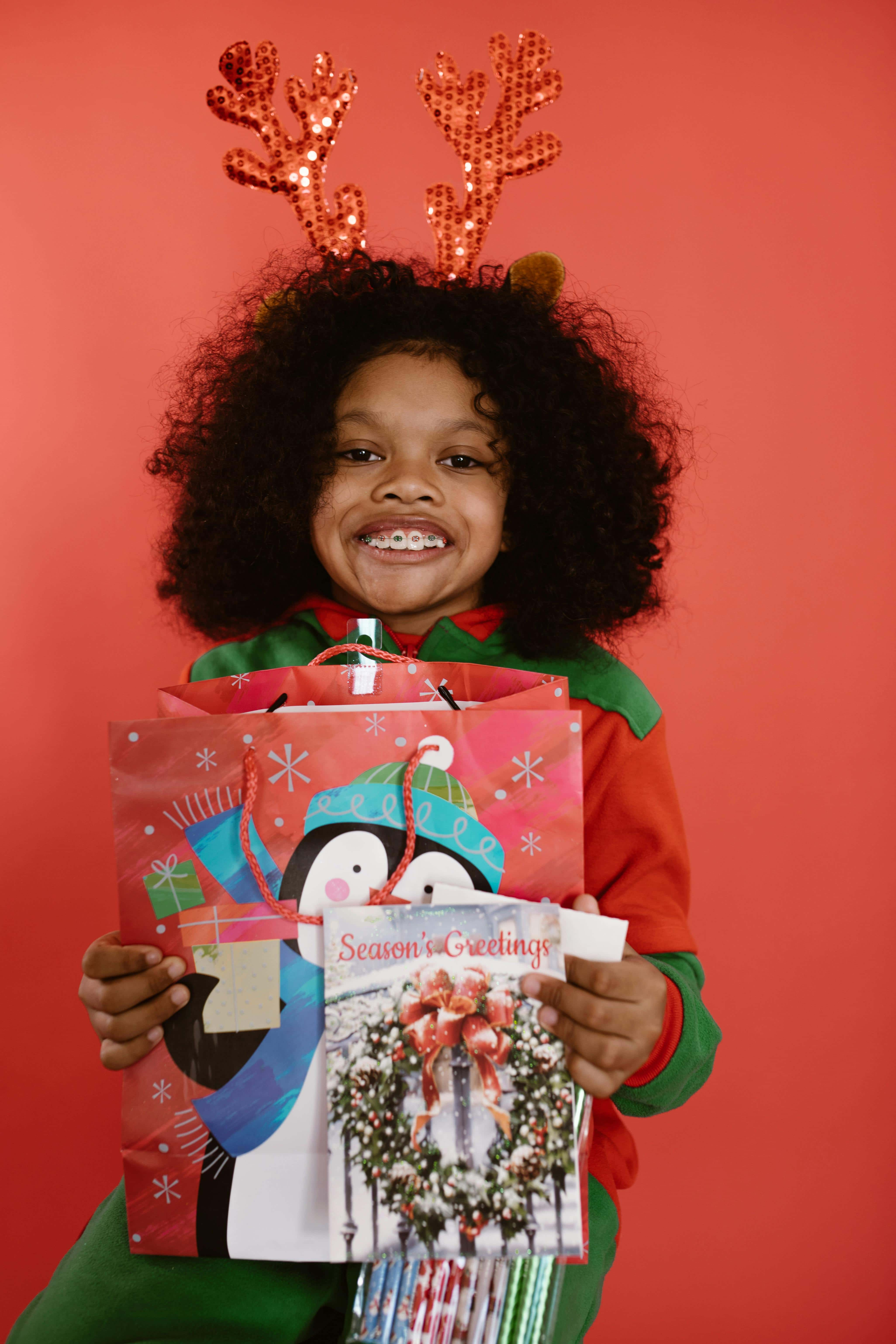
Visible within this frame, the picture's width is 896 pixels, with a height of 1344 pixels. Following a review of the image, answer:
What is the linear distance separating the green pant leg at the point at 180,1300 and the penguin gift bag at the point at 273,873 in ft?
0.30

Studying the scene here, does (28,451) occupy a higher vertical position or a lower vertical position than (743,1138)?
higher

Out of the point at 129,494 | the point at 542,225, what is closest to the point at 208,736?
→ the point at 129,494

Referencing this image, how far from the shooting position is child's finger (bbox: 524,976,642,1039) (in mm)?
598

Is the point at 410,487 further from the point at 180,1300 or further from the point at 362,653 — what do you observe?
the point at 180,1300

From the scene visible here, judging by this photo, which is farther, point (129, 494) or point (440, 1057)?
point (129, 494)

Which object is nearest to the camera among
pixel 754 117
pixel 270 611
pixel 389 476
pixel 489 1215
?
pixel 489 1215

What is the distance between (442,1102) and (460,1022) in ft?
0.15

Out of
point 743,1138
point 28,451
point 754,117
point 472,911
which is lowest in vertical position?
point 743,1138

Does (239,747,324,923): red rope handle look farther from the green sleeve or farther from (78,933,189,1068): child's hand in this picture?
the green sleeve

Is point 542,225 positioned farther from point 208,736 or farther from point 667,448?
point 208,736

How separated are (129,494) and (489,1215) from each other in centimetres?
107

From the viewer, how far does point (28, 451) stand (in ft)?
4.46

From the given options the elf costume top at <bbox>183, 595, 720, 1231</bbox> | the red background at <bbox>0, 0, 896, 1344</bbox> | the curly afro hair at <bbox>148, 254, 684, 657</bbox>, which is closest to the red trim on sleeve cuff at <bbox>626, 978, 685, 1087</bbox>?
the elf costume top at <bbox>183, 595, 720, 1231</bbox>

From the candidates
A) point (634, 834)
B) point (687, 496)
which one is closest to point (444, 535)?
point (634, 834)
